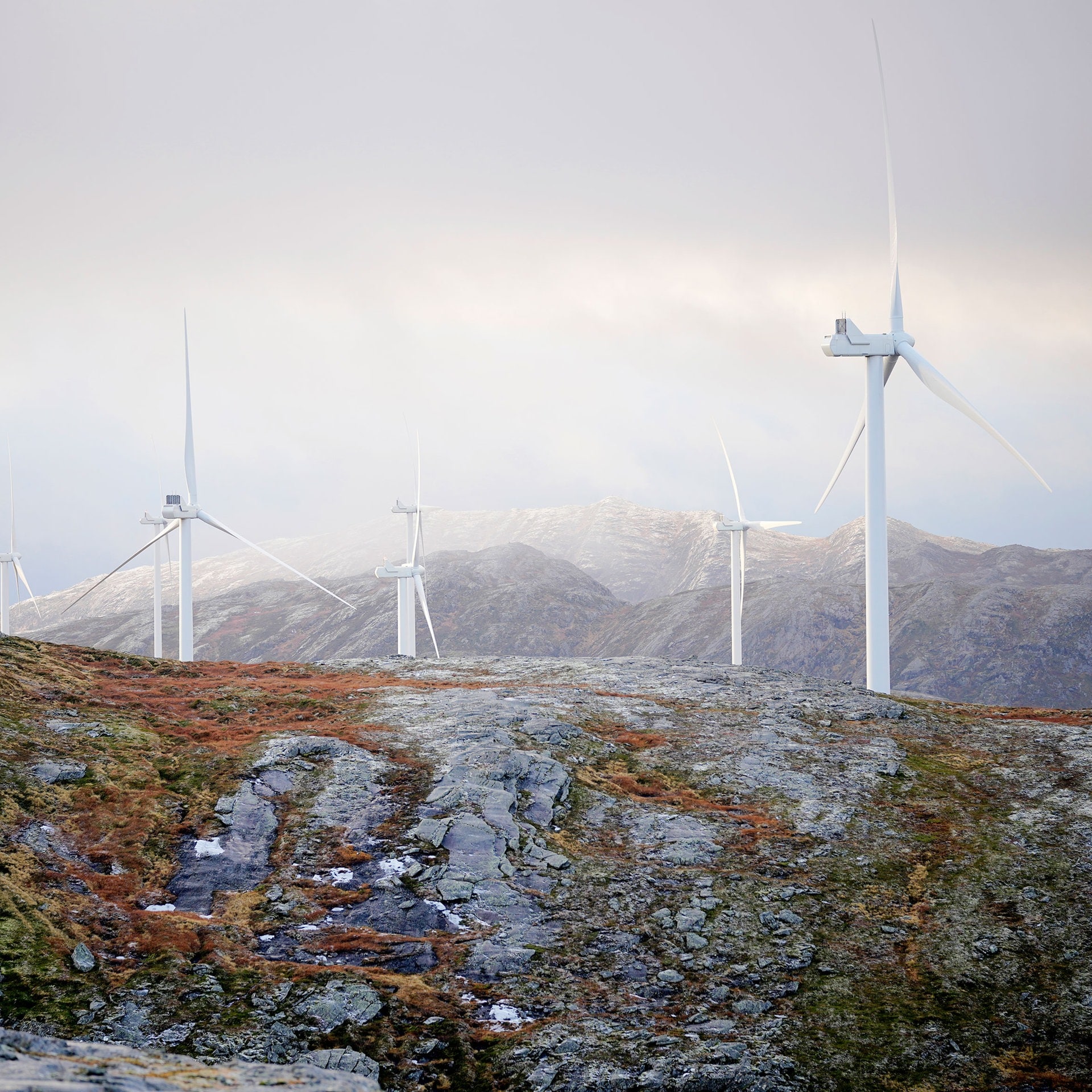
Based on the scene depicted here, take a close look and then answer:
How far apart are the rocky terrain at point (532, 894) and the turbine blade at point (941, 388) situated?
55.0 feet

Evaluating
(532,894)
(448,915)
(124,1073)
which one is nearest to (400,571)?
(532,894)

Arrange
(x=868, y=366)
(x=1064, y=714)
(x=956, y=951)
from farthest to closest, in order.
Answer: (x=868, y=366)
(x=1064, y=714)
(x=956, y=951)

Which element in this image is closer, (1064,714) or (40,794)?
(40,794)

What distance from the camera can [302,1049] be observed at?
19359 mm

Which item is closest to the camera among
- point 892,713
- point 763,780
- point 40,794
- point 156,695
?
point 40,794

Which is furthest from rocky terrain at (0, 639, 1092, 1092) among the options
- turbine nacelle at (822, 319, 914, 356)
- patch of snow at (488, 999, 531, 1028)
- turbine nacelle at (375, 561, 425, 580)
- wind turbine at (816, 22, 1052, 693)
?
turbine nacelle at (375, 561, 425, 580)

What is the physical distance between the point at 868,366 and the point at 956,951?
4074cm

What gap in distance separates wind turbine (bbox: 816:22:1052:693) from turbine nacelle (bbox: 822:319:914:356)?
0.12 ft

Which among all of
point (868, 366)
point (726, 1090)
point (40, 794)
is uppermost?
point (868, 366)

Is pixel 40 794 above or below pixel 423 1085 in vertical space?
above

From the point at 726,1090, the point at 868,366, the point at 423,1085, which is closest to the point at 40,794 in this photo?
the point at 423,1085

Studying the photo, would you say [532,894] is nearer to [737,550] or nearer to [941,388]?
[941,388]

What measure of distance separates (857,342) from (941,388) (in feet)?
18.8

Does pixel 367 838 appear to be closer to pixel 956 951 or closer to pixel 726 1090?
pixel 726 1090
